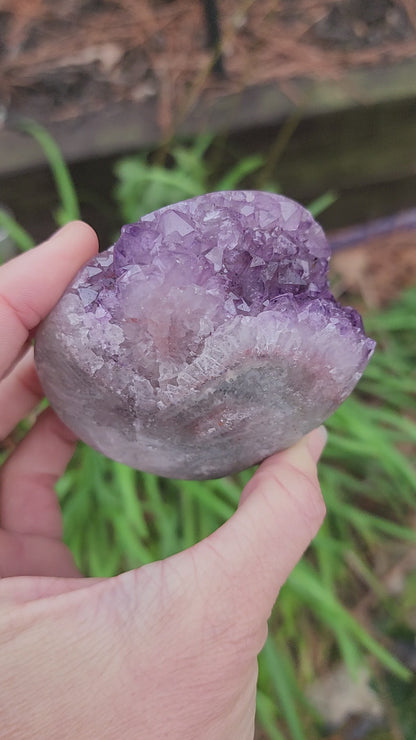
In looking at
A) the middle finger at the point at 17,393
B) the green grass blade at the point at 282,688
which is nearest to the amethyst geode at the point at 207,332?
the middle finger at the point at 17,393

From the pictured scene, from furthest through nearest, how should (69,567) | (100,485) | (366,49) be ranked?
(366,49), (100,485), (69,567)

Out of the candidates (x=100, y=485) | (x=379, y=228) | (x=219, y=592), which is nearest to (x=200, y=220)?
(x=219, y=592)

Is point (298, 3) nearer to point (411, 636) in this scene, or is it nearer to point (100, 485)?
point (100, 485)

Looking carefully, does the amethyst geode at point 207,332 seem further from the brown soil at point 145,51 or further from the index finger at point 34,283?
the brown soil at point 145,51

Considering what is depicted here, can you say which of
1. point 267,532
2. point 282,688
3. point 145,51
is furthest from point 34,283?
point 145,51

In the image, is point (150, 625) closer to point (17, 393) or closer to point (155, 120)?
point (17, 393)
